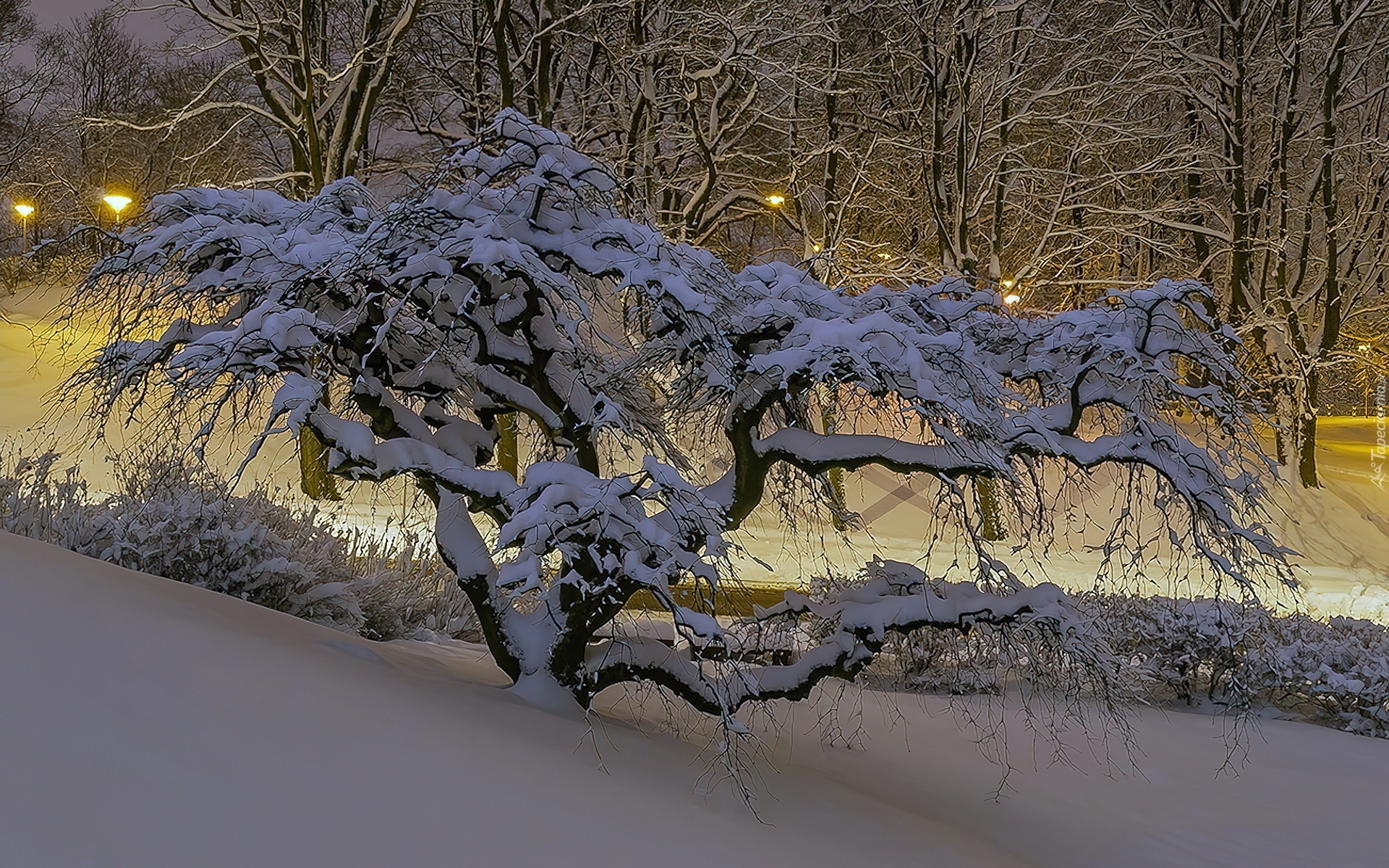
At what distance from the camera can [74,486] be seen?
6.88 meters

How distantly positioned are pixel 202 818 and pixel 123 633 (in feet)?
3.56

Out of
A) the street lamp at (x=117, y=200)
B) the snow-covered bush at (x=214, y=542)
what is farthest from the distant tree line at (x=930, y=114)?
the snow-covered bush at (x=214, y=542)

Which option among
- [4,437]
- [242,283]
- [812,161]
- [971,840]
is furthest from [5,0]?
[971,840]

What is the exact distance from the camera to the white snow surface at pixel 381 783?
2.60 meters

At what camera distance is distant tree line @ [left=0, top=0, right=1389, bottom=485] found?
1510 cm

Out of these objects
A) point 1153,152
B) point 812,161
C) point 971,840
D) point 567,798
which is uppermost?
point 1153,152

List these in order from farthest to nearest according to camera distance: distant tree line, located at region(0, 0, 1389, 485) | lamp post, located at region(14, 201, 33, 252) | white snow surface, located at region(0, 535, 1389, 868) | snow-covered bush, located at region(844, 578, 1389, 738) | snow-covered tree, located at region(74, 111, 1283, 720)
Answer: lamp post, located at region(14, 201, 33, 252), distant tree line, located at region(0, 0, 1389, 485), snow-covered bush, located at region(844, 578, 1389, 738), snow-covered tree, located at region(74, 111, 1283, 720), white snow surface, located at region(0, 535, 1389, 868)

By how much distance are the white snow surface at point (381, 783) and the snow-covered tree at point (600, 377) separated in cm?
53

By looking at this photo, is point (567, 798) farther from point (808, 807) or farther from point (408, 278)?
point (408, 278)

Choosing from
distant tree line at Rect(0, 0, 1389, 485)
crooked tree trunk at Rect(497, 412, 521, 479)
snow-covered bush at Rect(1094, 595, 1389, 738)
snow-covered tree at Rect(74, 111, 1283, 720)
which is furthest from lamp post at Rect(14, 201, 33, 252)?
snow-covered bush at Rect(1094, 595, 1389, 738)

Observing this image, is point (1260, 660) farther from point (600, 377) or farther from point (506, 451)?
point (506, 451)

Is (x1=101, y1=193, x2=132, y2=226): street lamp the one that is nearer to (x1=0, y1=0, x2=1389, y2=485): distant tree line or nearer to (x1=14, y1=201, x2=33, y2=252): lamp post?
(x1=0, y1=0, x2=1389, y2=485): distant tree line

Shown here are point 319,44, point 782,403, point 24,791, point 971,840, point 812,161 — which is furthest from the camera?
point 812,161

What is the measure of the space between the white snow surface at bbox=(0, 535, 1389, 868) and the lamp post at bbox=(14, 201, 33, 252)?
22.1 metres
